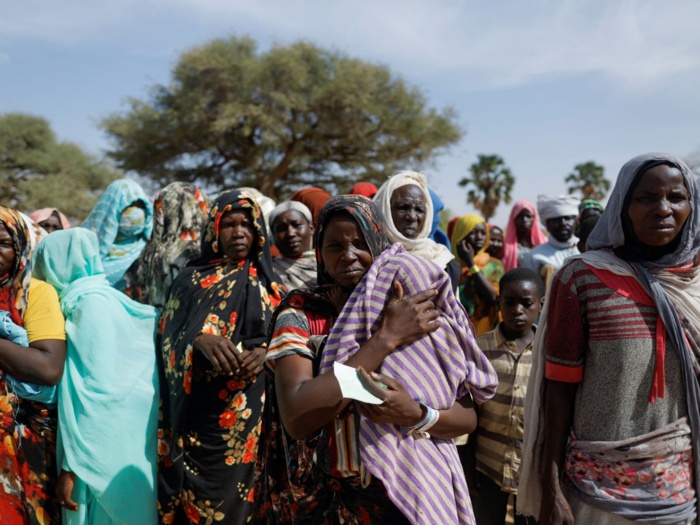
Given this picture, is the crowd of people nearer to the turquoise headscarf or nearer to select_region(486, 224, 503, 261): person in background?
the turquoise headscarf

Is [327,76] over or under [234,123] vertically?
over

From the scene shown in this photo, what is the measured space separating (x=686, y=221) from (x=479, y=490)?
2050mm

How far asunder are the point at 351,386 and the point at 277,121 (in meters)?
23.6

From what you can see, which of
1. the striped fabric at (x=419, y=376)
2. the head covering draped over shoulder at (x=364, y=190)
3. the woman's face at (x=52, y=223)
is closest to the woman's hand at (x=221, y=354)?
the striped fabric at (x=419, y=376)

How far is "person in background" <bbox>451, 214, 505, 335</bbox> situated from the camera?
5.07m

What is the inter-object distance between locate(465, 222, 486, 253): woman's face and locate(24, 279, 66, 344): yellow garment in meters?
3.48

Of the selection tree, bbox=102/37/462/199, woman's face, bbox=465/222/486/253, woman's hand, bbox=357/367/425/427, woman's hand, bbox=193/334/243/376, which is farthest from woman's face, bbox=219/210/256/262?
tree, bbox=102/37/462/199

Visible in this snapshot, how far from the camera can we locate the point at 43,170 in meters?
27.6

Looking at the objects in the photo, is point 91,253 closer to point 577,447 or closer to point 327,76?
point 577,447

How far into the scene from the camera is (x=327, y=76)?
81.4 ft

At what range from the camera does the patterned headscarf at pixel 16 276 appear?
3.23 m

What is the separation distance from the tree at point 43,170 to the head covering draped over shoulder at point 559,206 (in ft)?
77.2

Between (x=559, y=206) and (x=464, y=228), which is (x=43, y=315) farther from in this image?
(x=559, y=206)

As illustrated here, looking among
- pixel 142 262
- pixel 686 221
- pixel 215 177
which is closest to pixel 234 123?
pixel 215 177
